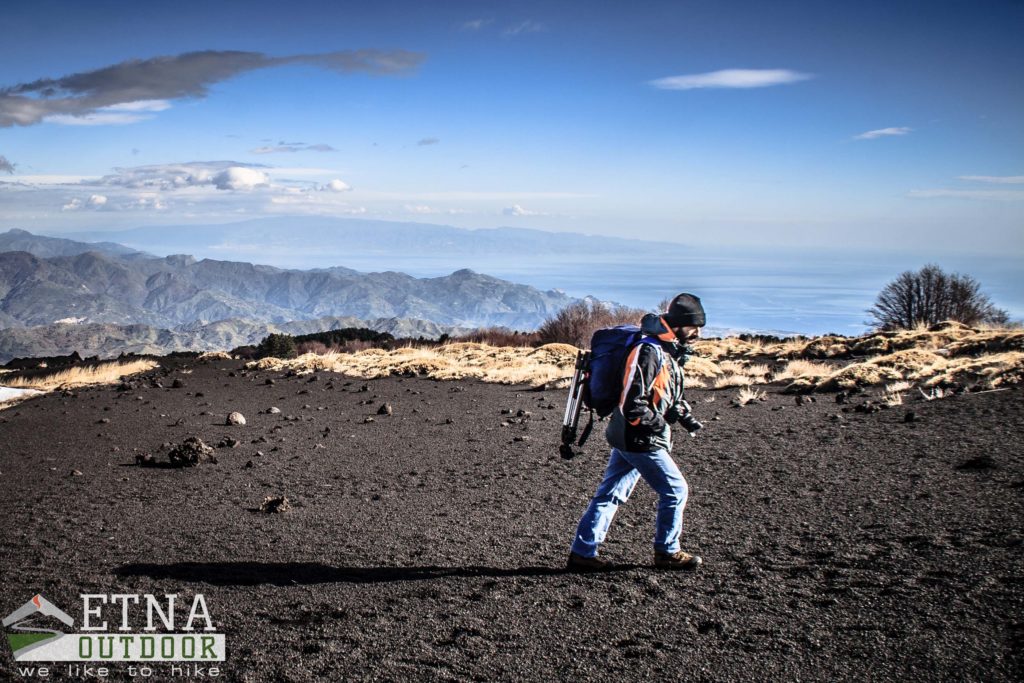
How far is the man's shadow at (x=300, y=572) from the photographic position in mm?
4684

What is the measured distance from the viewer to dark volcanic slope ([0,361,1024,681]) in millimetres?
3609

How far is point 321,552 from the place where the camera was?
5.27 metres

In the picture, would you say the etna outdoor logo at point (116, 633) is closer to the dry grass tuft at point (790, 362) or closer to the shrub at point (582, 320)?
the dry grass tuft at point (790, 362)

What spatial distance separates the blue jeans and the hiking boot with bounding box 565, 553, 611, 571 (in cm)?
3

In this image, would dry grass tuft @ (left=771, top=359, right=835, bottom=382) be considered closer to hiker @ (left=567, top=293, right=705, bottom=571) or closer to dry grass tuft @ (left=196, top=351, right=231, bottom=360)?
hiker @ (left=567, top=293, right=705, bottom=571)

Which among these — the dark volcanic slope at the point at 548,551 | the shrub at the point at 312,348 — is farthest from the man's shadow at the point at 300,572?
the shrub at the point at 312,348

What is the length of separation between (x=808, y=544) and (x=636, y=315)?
18.7 metres

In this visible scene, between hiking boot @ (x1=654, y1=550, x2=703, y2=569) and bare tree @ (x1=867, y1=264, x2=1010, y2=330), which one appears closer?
hiking boot @ (x1=654, y1=550, x2=703, y2=569)

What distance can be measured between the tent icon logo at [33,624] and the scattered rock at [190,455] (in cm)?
395

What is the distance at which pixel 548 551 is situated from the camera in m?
5.22

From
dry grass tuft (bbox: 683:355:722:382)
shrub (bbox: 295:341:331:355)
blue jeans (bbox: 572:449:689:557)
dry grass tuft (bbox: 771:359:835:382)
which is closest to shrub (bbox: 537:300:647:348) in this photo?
dry grass tuft (bbox: 683:355:722:382)

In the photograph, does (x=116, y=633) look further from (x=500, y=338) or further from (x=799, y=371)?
(x=500, y=338)

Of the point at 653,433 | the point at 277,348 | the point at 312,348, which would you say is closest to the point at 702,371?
the point at 653,433

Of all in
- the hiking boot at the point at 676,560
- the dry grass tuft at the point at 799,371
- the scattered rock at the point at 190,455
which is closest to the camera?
the hiking boot at the point at 676,560
